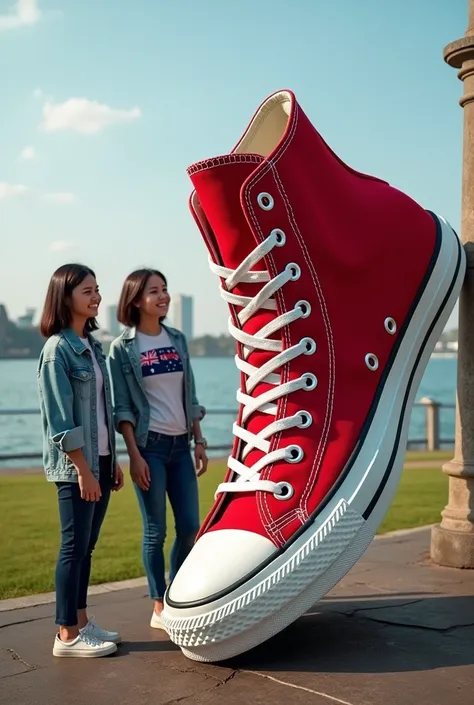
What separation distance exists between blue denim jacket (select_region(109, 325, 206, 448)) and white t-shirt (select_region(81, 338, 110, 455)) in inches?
10.6

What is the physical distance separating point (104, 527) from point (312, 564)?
4403 millimetres

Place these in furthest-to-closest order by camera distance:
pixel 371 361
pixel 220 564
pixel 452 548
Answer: pixel 452 548 → pixel 371 361 → pixel 220 564

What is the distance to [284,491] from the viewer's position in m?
2.75

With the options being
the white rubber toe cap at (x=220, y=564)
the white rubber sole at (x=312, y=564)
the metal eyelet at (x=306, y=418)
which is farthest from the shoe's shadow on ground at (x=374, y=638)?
the metal eyelet at (x=306, y=418)

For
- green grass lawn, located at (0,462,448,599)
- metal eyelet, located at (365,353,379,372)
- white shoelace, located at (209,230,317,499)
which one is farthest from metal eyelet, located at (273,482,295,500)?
green grass lawn, located at (0,462,448,599)

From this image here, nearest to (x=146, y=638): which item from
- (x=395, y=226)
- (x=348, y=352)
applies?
(x=348, y=352)

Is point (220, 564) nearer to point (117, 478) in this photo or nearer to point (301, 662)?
point (301, 662)

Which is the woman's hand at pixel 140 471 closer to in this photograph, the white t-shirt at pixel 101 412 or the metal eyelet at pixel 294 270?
the white t-shirt at pixel 101 412

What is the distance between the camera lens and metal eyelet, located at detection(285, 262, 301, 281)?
297 cm

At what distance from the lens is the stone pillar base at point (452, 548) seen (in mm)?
3979

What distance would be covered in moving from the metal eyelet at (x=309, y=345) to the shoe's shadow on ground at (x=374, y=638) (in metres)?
1.08

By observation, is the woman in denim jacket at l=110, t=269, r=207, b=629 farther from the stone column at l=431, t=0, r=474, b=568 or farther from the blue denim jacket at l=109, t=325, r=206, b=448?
the stone column at l=431, t=0, r=474, b=568

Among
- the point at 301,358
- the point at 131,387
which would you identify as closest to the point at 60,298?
the point at 131,387

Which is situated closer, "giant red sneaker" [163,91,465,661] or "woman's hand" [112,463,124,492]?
"giant red sneaker" [163,91,465,661]
